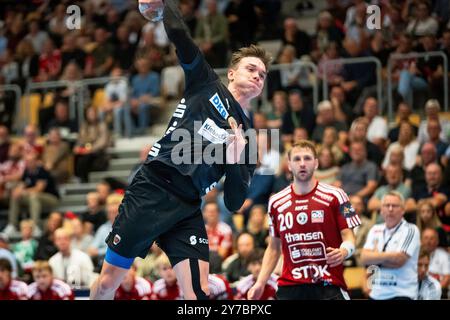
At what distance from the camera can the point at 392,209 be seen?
33.2ft

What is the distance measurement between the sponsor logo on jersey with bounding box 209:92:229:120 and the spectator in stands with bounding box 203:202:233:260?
222 inches

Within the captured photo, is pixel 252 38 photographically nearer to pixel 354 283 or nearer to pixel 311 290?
pixel 354 283

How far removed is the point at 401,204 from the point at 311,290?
2.19 metres

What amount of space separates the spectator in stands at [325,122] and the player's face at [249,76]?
7216 millimetres

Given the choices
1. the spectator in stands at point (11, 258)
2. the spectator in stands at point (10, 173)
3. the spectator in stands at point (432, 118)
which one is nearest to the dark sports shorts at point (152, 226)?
the spectator in stands at point (11, 258)

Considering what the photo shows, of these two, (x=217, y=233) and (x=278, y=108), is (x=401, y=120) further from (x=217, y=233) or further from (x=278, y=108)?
(x=217, y=233)

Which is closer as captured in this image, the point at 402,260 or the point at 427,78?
the point at 402,260

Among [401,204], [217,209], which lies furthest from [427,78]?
[401,204]

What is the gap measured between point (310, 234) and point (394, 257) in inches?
72.6

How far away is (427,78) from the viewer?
14.5 meters

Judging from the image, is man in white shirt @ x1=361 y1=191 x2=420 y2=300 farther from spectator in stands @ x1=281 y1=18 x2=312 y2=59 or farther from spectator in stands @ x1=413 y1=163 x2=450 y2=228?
spectator in stands @ x1=281 y1=18 x2=312 y2=59

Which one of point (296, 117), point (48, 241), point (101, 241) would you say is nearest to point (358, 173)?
point (296, 117)

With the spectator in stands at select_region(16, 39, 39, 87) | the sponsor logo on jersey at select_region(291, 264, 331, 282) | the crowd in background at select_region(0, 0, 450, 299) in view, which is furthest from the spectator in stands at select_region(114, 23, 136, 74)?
the sponsor logo on jersey at select_region(291, 264, 331, 282)

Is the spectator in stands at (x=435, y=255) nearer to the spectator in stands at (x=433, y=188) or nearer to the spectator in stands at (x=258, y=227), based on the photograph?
the spectator in stands at (x=433, y=188)
